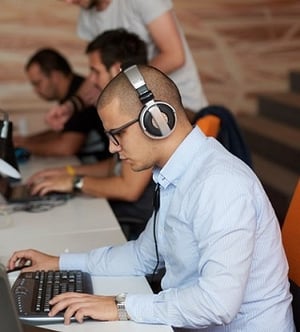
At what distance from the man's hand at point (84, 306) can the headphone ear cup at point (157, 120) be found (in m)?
0.39

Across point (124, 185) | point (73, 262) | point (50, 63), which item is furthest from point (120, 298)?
point (50, 63)

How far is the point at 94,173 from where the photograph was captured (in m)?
3.17

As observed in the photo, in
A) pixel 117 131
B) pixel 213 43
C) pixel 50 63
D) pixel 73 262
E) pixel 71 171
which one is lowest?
pixel 213 43

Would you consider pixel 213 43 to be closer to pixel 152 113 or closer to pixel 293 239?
pixel 293 239

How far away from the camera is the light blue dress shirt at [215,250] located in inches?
59.1

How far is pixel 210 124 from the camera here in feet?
8.44

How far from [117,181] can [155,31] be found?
67 cm

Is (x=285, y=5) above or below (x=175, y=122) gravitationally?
below

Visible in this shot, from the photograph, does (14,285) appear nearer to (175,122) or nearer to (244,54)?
(175,122)

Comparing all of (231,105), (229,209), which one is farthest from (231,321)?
(231,105)

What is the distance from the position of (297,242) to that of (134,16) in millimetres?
1456

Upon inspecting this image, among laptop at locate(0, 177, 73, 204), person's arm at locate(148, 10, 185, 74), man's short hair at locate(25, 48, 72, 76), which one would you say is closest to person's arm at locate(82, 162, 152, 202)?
laptop at locate(0, 177, 73, 204)

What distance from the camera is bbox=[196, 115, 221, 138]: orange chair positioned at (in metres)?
2.55

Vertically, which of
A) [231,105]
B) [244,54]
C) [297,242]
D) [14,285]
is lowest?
[231,105]
